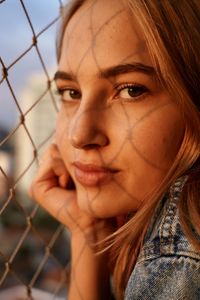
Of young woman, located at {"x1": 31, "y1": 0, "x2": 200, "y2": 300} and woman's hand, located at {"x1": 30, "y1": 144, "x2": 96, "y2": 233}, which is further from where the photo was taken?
woman's hand, located at {"x1": 30, "y1": 144, "x2": 96, "y2": 233}

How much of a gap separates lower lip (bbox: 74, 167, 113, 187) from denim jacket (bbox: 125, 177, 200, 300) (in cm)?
12

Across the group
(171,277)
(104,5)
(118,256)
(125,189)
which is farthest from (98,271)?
(104,5)

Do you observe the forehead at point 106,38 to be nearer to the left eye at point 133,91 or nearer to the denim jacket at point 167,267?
the left eye at point 133,91

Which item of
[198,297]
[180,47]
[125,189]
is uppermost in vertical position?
[180,47]

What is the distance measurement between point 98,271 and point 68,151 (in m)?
0.23

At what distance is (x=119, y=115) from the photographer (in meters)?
0.66

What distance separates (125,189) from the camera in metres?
0.67

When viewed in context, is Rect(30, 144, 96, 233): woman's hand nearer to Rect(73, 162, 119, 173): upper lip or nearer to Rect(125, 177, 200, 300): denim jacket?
Rect(73, 162, 119, 173): upper lip

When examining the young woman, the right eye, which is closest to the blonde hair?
the young woman

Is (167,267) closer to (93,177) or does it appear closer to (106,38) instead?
(93,177)

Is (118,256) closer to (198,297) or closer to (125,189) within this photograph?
(125,189)

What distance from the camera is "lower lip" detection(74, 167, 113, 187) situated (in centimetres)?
67

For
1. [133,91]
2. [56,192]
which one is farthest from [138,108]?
[56,192]

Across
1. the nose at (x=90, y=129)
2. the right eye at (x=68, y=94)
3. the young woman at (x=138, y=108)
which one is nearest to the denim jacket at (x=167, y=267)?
the young woman at (x=138, y=108)
